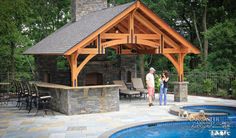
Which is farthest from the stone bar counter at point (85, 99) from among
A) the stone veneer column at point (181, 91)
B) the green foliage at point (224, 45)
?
the green foliage at point (224, 45)

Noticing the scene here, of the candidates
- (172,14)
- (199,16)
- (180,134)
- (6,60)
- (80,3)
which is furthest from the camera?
(199,16)

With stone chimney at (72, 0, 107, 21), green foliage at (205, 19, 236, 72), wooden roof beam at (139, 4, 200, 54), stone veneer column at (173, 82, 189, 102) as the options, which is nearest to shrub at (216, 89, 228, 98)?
stone veneer column at (173, 82, 189, 102)

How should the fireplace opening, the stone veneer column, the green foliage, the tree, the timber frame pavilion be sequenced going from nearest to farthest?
the timber frame pavilion < the stone veneer column < the tree < the fireplace opening < the green foliage

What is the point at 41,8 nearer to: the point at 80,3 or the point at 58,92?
the point at 80,3

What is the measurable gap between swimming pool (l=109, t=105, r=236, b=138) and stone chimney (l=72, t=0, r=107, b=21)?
38.4 ft

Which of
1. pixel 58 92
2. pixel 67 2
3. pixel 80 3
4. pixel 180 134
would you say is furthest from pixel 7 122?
pixel 67 2

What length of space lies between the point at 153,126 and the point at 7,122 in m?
4.93

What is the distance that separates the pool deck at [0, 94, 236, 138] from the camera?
359 inches

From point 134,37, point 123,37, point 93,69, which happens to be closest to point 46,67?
point 93,69

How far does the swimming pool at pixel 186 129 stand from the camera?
930 cm

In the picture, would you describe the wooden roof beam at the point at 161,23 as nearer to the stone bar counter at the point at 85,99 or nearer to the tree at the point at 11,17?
the stone bar counter at the point at 85,99

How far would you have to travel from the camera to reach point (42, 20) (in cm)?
2816

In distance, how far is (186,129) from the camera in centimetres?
1001

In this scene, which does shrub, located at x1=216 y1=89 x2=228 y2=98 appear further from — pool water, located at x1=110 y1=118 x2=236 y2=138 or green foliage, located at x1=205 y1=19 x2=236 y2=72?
pool water, located at x1=110 y1=118 x2=236 y2=138
